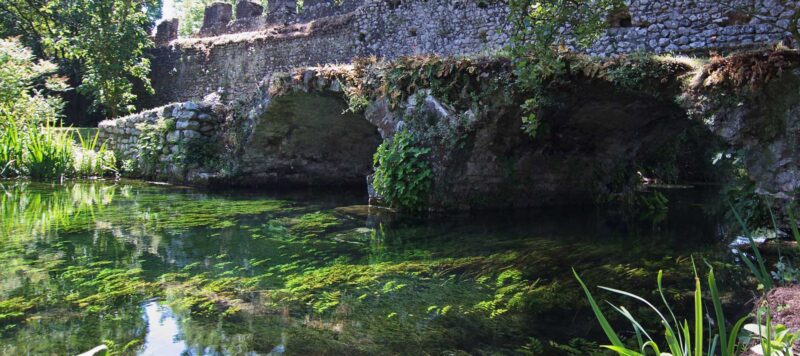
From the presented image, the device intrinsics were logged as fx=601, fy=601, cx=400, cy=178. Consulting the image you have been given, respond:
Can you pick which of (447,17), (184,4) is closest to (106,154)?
(447,17)

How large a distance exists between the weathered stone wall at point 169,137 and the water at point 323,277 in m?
4.21

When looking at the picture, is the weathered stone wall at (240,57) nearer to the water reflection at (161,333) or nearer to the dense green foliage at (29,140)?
the dense green foliage at (29,140)

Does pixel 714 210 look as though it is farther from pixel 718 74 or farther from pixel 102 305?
pixel 102 305

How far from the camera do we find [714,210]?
9312 mm

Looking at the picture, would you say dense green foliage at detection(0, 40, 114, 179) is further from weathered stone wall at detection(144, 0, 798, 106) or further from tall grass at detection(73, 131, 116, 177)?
weathered stone wall at detection(144, 0, 798, 106)

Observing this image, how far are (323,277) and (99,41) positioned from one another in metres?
17.3

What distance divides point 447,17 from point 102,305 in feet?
37.7

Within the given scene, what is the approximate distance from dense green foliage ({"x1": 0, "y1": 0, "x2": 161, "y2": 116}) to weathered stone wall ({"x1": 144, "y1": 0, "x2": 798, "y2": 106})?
1.96 meters

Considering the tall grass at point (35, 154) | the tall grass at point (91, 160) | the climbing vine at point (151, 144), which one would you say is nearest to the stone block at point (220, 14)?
the tall grass at point (91, 160)

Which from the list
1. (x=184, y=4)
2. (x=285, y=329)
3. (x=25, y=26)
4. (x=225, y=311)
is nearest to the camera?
(x=285, y=329)

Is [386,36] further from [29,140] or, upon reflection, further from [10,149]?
[10,149]

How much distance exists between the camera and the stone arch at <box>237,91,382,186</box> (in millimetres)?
11148

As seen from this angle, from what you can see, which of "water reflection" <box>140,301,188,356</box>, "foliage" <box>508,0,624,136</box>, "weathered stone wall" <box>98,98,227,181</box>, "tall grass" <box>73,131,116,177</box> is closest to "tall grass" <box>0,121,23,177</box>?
"tall grass" <box>73,131,116,177</box>

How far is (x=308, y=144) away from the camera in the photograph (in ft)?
41.7
